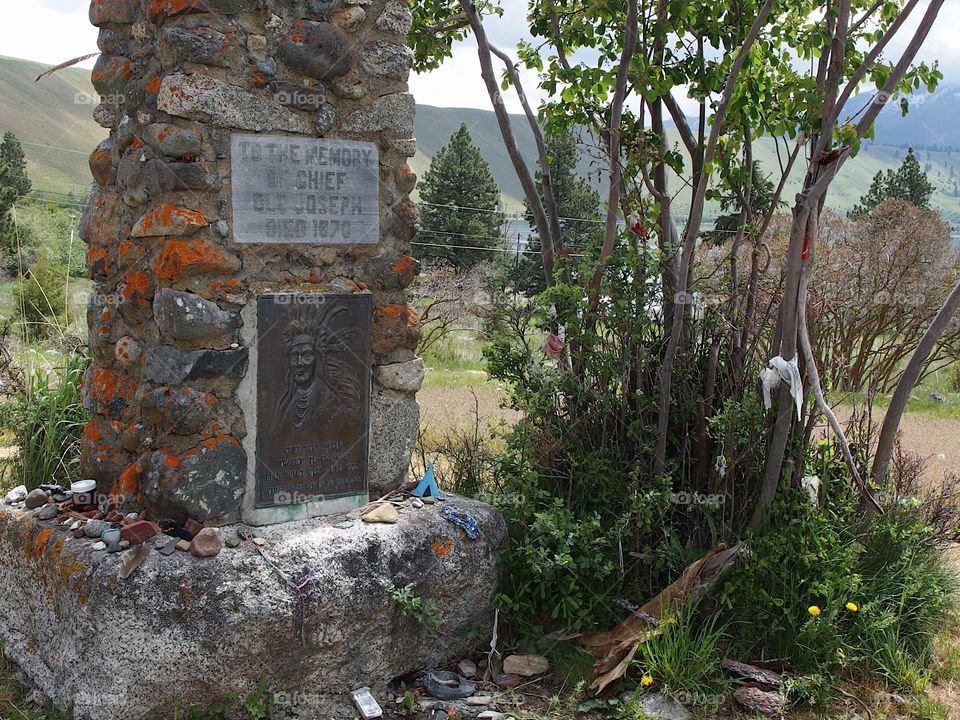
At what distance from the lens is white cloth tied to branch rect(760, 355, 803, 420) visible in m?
3.85

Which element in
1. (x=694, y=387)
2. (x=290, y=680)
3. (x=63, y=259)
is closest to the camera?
(x=290, y=680)

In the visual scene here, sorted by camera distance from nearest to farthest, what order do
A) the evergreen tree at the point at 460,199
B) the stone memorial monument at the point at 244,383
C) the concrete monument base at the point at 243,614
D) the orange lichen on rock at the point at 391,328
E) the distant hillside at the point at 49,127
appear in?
the concrete monument base at the point at 243,614
the stone memorial monument at the point at 244,383
the orange lichen on rock at the point at 391,328
the evergreen tree at the point at 460,199
the distant hillside at the point at 49,127

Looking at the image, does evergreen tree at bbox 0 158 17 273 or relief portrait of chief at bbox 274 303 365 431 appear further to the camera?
evergreen tree at bbox 0 158 17 273

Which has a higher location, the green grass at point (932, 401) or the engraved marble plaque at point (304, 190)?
the engraved marble plaque at point (304, 190)

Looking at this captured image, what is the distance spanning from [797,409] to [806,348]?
10.8 inches

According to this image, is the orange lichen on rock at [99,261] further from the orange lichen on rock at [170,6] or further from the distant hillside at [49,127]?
the distant hillside at [49,127]

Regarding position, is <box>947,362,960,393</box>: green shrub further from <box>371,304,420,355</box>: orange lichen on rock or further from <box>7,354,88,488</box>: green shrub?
<box>7,354,88,488</box>: green shrub

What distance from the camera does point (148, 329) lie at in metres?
3.75

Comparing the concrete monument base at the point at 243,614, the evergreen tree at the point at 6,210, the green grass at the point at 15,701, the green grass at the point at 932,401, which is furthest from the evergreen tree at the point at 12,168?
the concrete monument base at the point at 243,614

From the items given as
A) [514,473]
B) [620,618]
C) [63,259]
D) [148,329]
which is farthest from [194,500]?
[63,259]

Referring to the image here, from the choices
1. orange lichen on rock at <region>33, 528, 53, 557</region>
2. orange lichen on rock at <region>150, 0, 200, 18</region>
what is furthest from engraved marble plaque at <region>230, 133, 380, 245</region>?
orange lichen on rock at <region>33, 528, 53, 557</region>

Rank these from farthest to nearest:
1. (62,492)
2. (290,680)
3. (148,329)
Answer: (62,492) → (148,329) → (290,680)

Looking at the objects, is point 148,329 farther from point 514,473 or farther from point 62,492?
point 514,473

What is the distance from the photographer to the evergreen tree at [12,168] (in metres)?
23.5
